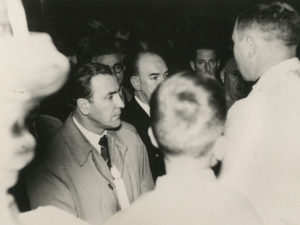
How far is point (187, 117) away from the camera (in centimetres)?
116

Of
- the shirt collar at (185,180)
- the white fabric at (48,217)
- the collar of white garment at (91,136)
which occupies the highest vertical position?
the collar of white garment at (91,136)

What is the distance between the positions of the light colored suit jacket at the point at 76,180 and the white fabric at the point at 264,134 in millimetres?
465

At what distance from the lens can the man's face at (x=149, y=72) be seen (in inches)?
59.2

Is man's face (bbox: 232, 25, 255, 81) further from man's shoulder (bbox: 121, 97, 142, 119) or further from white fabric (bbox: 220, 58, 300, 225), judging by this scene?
man's shoulder (bbox: 121, 97, 142, 119)

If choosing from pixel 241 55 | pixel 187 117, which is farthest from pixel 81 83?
pixel 241 55

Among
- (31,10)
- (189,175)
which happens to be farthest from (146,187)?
(31,10)

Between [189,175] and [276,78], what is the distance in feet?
1.93

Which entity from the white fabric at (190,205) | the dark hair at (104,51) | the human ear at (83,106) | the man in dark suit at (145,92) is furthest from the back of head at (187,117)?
the dark hair at (104,51)

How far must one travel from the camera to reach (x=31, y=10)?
4.27 feet

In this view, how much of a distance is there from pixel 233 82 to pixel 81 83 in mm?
692

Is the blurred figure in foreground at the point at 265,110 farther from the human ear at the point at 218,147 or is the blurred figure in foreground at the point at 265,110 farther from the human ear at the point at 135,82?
the human ear at the point at 135,82

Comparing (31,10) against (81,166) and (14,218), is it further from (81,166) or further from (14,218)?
(14,218)

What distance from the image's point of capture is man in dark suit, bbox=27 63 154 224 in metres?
1.29

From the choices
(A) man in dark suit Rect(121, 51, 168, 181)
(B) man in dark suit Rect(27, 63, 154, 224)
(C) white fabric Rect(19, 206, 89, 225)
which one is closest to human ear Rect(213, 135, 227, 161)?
(A) man in dark suit Rect(121, 51, 168, 181)
